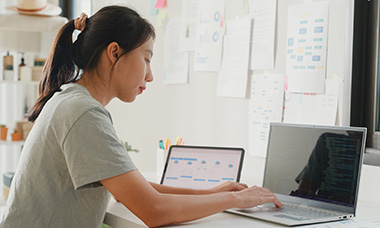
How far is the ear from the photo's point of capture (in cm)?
126

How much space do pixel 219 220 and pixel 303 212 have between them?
232 mm

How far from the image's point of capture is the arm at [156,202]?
1.09 m

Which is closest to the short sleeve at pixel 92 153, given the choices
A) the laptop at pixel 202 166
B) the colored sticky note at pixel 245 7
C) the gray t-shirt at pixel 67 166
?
the gray t-shirt at pixel 67 166

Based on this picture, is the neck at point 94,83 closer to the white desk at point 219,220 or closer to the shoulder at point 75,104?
the shoulder at point 75,104

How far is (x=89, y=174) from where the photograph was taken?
1.08 m

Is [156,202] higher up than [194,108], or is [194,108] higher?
[194,108]

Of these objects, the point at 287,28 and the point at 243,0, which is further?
the point at 243,0

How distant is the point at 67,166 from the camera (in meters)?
1.14

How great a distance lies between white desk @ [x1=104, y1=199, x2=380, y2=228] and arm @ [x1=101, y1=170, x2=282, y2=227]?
0.03m

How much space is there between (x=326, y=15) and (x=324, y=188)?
585 millimetres

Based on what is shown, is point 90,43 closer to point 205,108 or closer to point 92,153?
point 92,153

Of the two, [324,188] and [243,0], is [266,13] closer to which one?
[243,0]

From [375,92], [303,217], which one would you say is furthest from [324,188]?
[375,92]

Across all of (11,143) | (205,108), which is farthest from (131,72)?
(11,143)
